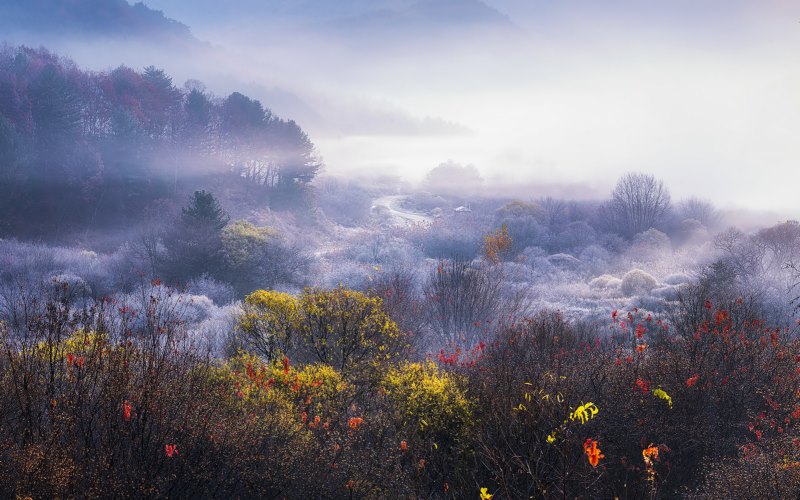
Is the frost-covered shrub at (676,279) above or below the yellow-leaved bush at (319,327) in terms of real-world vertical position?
below

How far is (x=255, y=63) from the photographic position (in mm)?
146750

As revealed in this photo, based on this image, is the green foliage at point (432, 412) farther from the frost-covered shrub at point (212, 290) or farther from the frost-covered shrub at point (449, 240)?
the frost-covered shrub at point (449, 240)

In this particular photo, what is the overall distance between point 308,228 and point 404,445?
5810cm

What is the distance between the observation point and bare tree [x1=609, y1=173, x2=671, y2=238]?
211 feet

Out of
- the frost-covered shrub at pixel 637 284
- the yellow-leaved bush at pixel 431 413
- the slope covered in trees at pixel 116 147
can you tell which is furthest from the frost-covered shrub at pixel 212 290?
the frost-covered shrub at pixel 637 284

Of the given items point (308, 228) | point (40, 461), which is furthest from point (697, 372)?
point (308, 228)

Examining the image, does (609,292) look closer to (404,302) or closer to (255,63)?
(404,302)

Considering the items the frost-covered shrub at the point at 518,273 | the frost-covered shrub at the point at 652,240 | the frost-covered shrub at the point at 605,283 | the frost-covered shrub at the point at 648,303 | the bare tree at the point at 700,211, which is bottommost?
the frost-covered shrub at the point at 518,273

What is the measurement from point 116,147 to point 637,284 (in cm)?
4924

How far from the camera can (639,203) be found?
211 ft

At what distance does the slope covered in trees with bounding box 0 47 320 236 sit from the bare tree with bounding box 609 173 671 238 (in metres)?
38.4

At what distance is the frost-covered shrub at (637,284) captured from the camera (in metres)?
39.4

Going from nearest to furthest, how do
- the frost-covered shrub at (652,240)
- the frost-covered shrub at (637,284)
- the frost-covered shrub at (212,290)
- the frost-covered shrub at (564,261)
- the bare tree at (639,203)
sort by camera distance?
the frost-covered shrub at (212,290)
the frost-covered shrub at (637,284)
the frost-covered shrub at (564,261)
the frost-covered shrub at (652,240)
the bare tree at (639,203)

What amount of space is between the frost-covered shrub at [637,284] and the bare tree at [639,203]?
24399 millimetres
